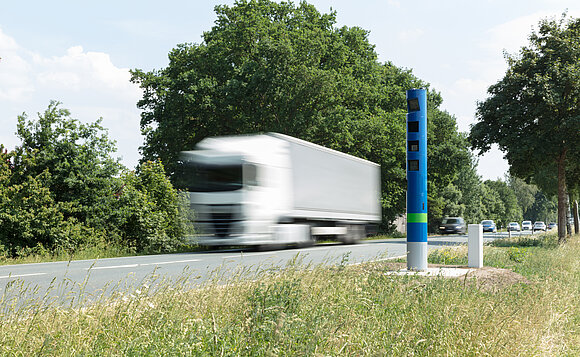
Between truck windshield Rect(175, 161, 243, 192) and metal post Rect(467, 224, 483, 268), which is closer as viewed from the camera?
metal post Rect(467, 224, 483, 268)

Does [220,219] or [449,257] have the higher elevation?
[220,219]

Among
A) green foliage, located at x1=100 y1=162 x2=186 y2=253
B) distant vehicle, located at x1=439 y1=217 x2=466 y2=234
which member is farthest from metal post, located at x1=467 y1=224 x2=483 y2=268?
distant vehicle, located at x1=439 y1=217 x2=466 y2=234

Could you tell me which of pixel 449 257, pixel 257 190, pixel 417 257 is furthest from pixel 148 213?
pixel 417 257

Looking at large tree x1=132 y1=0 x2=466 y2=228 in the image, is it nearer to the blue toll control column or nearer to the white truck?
the white truck

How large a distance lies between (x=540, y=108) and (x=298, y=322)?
22135mm

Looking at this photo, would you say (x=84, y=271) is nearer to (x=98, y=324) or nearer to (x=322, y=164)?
(x=98, y=324)

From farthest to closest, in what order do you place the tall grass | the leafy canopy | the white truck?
the leafy canopy → the white truck → the tall grass

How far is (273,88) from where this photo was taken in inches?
1132

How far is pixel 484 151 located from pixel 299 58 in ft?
37.0

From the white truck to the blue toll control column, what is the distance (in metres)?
6.83

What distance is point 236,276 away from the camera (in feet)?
23.6

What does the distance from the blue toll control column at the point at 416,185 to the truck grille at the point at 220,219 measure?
6.99 metres

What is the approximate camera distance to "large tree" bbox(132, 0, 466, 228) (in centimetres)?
2897

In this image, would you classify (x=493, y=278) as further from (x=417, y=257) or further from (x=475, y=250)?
(x=475, y=250)
